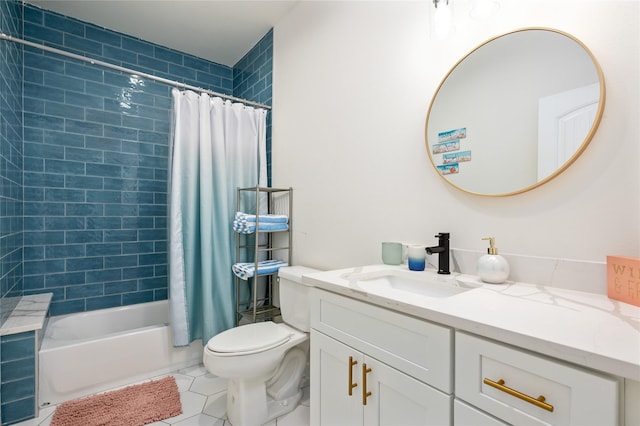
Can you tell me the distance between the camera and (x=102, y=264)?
2.50m

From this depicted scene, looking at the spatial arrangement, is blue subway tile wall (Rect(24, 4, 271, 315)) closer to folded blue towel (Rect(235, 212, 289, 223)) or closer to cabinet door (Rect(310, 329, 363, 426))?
folded blue towel (Rect(235, 212, 289, 223))

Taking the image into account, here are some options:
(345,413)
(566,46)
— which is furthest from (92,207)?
(566,46)

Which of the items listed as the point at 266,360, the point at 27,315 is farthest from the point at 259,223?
the point at 27,315

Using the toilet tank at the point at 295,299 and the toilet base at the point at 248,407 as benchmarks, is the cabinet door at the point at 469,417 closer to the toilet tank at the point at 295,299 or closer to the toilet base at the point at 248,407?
the toilet tank at the point at 295,299

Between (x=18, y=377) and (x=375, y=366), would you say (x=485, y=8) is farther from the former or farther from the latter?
(x=18, y=377)

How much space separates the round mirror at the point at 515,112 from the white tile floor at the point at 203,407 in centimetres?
152

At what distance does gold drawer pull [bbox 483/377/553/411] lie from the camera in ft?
2.00

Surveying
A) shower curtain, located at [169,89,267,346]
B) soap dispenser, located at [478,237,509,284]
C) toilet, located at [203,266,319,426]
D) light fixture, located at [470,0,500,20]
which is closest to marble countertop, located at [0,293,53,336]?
shower curtain, located at [169,89,267,346]

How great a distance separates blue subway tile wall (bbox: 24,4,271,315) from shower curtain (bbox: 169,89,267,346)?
636 millimetres

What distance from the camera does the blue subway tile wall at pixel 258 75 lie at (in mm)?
2564

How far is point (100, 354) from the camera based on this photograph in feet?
6.37

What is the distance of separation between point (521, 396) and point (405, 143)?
1.13 meters

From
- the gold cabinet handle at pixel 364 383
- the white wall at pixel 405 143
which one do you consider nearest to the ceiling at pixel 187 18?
the white wall at pixel 405 143

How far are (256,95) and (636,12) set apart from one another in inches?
96.6
